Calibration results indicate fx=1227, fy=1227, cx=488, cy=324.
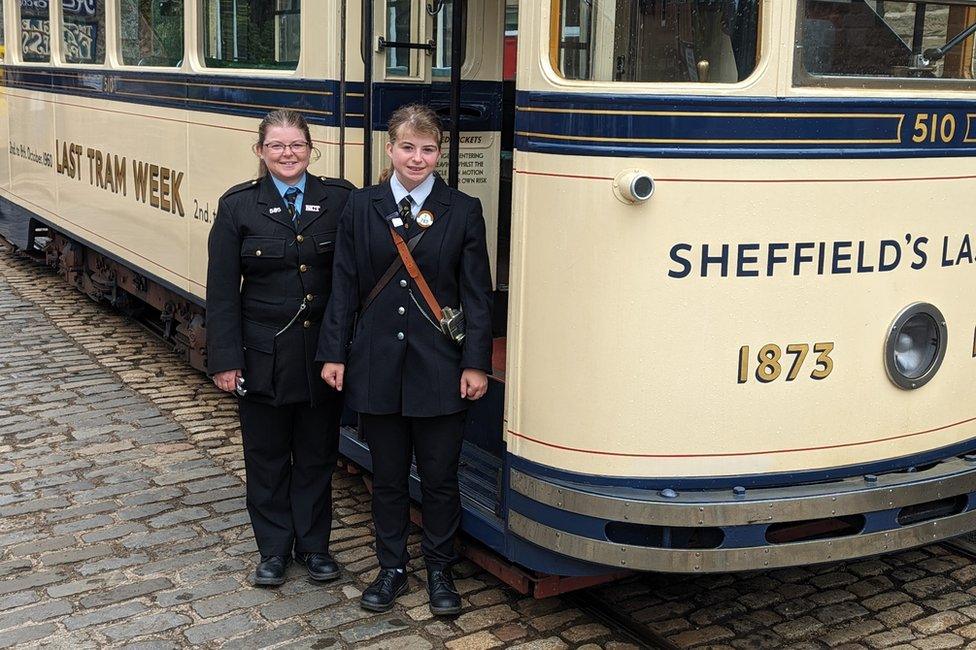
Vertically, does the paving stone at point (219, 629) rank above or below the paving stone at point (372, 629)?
below

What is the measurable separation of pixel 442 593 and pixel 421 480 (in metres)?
0.42

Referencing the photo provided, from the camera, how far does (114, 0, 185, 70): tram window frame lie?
20.9 feet

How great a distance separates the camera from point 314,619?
438cm

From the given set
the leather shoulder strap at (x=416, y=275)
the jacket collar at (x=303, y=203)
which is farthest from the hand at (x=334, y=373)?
the jacket collar at (x=303, y=203)

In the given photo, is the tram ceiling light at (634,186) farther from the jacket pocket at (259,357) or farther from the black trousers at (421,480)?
the jacket pocket at (259,357)

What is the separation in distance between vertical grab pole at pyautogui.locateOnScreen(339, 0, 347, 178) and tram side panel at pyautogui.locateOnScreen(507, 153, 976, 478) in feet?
4.00

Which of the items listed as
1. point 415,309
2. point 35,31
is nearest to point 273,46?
point 415,309

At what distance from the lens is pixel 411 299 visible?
4.12 meters

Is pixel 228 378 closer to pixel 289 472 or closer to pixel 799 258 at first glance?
pixel 289 472

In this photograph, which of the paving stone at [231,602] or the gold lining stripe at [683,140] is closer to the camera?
the gold lining stripe at [683,140]

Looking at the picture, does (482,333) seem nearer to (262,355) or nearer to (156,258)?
(262,355)

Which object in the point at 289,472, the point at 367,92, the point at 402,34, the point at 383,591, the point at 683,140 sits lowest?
the point at 383,591

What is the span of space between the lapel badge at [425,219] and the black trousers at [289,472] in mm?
870

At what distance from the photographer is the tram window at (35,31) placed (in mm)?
9211
